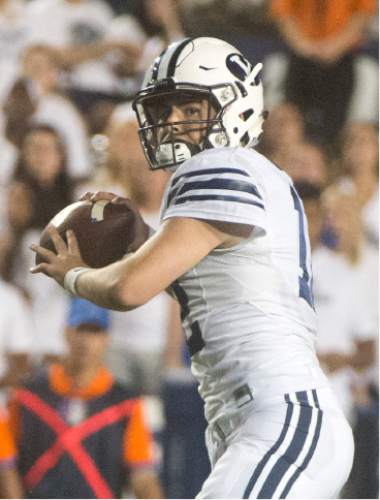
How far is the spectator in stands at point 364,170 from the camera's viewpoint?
4.55 m

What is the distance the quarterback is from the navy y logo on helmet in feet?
0.28

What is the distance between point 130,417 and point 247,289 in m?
1.80

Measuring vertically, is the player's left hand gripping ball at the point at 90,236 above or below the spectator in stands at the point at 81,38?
below

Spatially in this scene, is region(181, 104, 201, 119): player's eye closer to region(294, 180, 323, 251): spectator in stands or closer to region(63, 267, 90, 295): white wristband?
region(63, 267, 90, 295): white wristband

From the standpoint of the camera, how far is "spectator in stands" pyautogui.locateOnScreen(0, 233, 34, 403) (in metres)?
3.95

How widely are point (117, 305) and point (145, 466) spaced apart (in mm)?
1828

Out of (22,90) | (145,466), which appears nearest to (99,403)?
(145,466)

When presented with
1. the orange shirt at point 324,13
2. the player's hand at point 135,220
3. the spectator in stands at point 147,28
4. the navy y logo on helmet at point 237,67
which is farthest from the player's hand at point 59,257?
the orange shirt at point 324,13

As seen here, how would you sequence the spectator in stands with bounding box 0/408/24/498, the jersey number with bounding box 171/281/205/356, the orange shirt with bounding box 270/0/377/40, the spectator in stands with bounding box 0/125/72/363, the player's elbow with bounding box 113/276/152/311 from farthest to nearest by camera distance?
the orange shirt with bounding box 270/0/377/40 → the spectator in stands with bounding box 0/125/72/363 → the spectator in stands with bounding box 0/408/24/498 → the jersey number with bounding box 171/281/205/356 → the player's elbow with bounding box 113/276/152/311

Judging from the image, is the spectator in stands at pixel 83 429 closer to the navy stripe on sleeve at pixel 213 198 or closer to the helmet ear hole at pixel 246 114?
the helmet ear hole at pixel 246 114

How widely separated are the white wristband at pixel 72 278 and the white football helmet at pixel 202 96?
12.0 inches

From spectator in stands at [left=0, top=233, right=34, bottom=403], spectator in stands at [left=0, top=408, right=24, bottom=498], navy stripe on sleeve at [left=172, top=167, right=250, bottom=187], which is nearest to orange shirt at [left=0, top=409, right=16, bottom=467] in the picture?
spectator in stands at [left=0, top=408, right=24, bottom=498]

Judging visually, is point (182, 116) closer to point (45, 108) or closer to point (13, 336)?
point (13, 336)

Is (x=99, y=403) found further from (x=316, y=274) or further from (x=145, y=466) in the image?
(x=316, y=274)
